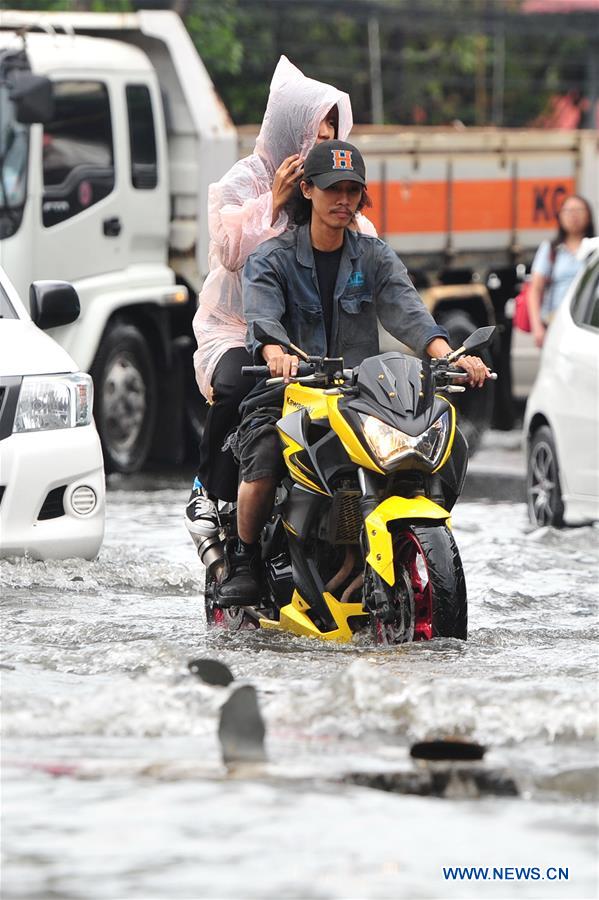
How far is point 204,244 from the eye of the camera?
14250mm

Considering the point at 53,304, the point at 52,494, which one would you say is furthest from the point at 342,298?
the point at 53,304

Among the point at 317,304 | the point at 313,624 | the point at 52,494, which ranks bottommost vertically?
the point at 313,624

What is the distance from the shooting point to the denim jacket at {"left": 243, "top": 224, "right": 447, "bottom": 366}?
22.9 ft

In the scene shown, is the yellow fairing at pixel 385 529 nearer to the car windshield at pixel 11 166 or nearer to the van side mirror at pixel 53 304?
the van side mirror at pixel 53 304

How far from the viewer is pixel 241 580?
725 cm

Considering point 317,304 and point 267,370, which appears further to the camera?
point 317,304

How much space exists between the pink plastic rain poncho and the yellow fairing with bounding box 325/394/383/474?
91cm

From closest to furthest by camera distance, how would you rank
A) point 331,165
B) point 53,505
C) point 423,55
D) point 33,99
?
point 331,165 → point 53,505 → point 33,99 → point 423,55

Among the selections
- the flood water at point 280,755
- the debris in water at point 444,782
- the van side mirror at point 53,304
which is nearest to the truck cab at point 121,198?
the van side mirror at point 53,304

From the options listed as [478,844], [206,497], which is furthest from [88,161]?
[478,844]

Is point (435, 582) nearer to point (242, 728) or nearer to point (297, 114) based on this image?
point (242, 728)

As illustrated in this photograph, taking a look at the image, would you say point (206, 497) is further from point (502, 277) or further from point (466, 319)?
point (502, 277)

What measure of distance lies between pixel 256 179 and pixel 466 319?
349 inches

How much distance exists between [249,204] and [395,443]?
137 cm
